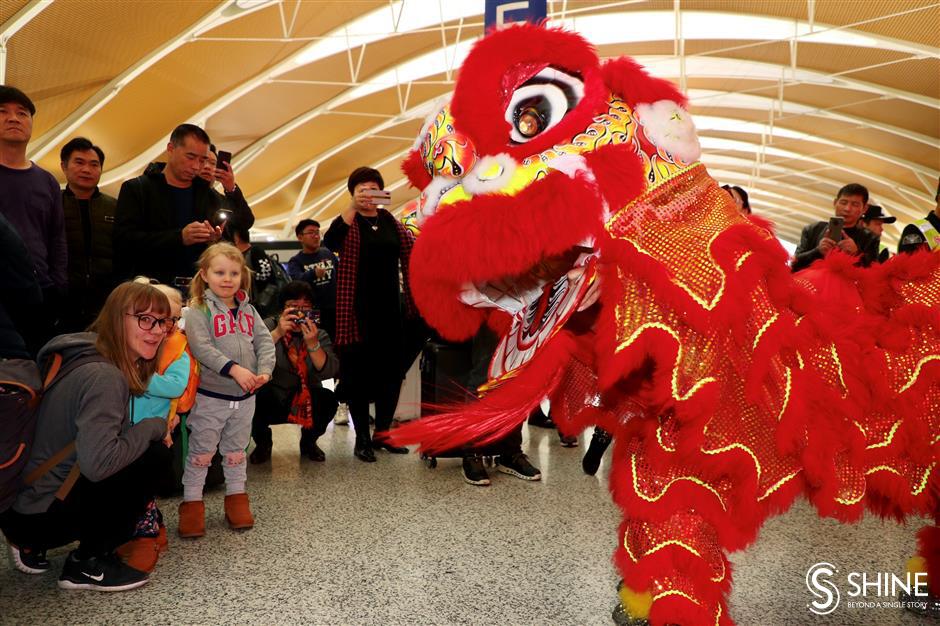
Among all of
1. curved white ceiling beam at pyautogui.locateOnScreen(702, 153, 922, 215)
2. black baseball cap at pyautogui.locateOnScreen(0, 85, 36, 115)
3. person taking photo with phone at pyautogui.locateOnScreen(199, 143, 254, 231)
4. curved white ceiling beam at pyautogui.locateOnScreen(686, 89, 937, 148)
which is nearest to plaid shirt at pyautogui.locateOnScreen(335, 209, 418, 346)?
person taking photo with phone at pyautogui.locateOnScreen(199, 143, 254, 231)

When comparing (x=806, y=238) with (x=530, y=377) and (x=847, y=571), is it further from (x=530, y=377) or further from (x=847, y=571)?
(x=530, y=377)

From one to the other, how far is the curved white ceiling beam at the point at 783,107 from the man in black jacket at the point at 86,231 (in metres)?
11.5

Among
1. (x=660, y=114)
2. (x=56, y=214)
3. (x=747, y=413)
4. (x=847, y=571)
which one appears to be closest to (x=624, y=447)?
(x=747, y=413)

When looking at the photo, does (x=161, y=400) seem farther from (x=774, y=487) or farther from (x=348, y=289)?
(x=774, y=487)

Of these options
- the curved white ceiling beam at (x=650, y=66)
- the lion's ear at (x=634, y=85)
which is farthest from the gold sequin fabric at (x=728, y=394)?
the curved white ceiling beam at (x=650, y=66)

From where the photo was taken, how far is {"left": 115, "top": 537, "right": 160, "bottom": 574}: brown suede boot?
1925 mm

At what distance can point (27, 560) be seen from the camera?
191 centimetres

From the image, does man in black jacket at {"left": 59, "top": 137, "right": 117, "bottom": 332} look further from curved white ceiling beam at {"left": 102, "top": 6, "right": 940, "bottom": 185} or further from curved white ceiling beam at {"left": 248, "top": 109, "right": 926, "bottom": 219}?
curved white ceiling beam at {"left": 248, "top": 109, "right": 926, "bottom": 219}

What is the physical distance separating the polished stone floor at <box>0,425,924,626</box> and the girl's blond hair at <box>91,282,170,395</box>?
1.93 ft

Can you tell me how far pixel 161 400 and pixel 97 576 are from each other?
0.52 meters

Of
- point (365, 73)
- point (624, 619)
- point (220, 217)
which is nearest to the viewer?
point (624, 619)

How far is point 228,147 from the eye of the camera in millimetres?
11945

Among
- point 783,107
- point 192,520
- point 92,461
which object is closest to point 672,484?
point 92,461

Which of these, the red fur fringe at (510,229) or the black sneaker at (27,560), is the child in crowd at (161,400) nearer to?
the black sneaker at (27,560)
